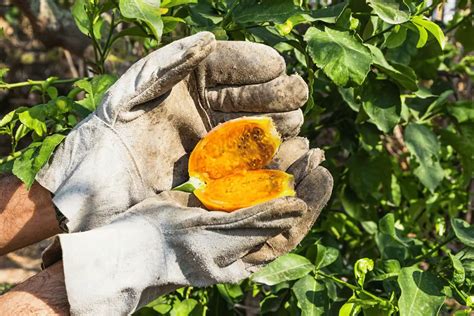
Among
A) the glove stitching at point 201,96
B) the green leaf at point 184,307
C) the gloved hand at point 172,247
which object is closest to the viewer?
the gloved hand at point 172,247

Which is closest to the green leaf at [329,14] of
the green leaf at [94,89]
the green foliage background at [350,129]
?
the green foliage background at [350,129]

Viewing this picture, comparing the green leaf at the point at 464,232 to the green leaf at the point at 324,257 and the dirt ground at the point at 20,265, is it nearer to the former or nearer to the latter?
the green leaf at the point at 324,257

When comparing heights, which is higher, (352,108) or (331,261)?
(352,108)

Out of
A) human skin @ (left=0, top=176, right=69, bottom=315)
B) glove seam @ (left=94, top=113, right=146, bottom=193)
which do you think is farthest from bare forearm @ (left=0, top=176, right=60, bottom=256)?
glove seam @ (left=94, top=113, right=146, bottom=193)

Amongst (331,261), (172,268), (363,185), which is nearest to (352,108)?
(363,185)

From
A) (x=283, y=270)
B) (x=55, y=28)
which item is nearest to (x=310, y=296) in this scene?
(x=283, y=270)

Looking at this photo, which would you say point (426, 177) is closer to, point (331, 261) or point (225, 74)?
point (331, 261)
